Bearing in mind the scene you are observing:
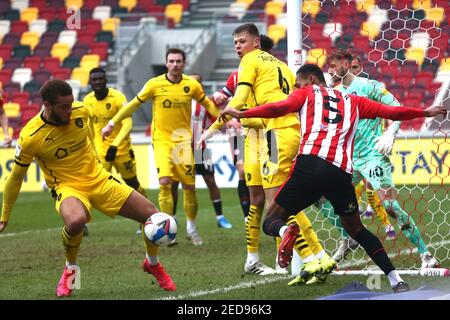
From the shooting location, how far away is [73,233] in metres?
8.02

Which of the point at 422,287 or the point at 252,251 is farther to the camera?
the point at 252,251

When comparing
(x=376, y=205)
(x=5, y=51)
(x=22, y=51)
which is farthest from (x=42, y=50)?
(x=376, y=205)

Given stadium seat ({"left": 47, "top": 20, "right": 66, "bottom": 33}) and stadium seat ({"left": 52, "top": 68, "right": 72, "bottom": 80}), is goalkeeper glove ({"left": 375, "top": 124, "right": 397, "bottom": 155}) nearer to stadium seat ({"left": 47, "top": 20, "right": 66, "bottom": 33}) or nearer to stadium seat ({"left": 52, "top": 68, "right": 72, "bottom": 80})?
stadium seat ({"left": 52, "top": 68, "right": 72, "bottom": 80})

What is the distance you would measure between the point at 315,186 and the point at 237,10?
20.7 meters

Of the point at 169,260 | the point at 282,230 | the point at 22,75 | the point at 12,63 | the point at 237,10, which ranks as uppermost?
the point at 237,10

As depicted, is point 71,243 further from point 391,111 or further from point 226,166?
point 226,166

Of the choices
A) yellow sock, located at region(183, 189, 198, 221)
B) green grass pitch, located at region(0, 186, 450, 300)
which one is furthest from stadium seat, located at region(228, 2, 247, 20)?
yellow sock, located at region(183, 189, 198, 221)

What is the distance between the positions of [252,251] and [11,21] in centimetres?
2256

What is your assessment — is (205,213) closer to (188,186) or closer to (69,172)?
(188,186)

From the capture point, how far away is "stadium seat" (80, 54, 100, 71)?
27.3 m

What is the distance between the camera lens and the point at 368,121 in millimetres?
9891
